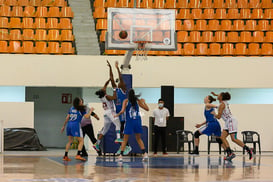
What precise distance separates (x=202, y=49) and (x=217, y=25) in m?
1.60

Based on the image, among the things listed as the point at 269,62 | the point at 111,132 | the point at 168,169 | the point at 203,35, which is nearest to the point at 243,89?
the point at 269,62

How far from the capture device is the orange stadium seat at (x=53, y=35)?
23.4 m

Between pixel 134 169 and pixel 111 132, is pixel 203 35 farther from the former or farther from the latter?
pixel 134 169

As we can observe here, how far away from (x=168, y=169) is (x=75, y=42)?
41.3ft

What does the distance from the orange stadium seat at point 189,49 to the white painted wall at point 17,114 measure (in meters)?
6.56

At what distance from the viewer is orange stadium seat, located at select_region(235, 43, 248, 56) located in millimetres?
23641

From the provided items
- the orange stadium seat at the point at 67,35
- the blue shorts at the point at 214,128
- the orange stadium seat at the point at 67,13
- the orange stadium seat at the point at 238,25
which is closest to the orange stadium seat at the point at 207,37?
the orange stadium seat at the point at 238,25

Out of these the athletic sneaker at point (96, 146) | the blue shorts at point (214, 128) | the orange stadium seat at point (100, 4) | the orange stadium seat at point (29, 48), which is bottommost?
the athletic sneaker at point (96, 146)

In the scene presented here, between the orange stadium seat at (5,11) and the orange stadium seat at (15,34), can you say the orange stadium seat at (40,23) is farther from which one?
the orange stadium seat at (5,11)

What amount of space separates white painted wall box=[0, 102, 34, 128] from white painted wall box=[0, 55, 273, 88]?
0.86m

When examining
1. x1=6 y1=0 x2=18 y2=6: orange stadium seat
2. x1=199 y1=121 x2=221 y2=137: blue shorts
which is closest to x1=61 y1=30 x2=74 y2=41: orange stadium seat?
x1=6 y1=0 x2=18 y2=6: orange stadium seat

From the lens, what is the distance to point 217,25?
80.4ft

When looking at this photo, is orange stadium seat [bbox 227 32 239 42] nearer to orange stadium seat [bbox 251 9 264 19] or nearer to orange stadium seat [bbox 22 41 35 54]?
orange stadium seat [bbox 251 9 264 19]

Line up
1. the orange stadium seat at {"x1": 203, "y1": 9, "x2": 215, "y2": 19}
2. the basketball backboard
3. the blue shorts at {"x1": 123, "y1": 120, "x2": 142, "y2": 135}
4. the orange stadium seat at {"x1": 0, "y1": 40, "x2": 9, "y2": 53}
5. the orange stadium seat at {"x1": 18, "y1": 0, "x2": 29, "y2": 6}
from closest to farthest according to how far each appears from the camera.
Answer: the blue shorts at {"x1": 123, "y1": 120, "x2": 142, "y2": 135} < the basketball backboard < the orange stadium seat at {"x1": 0, "y1": 40, "x2": 9, "y2": 53} < the orange stadium seat at {"x1": 203, "y1": 9, "x2": 215, "y2": 19} < the orange stadium seat at {"x1": 18, "y1": 0, "x2": 29, "y2": 6}
